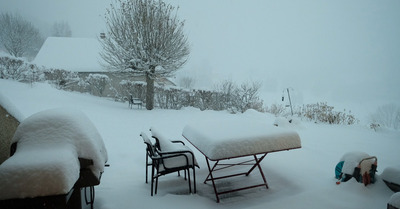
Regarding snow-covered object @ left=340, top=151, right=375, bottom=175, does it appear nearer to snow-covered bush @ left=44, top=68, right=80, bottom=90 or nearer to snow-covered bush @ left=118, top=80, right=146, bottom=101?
snow-covered bush @ left=118, top=80, right=146, bottom=101

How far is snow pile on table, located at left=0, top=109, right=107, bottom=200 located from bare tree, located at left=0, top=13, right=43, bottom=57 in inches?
1086

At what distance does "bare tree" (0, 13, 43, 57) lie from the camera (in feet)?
73.5

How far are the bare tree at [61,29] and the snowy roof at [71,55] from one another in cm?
2864

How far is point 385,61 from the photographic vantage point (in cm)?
3212

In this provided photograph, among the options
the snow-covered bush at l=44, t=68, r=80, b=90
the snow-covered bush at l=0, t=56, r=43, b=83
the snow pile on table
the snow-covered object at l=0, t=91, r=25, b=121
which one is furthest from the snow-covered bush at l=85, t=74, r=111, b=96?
the snow pile on table

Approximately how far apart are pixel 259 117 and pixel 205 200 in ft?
21.4

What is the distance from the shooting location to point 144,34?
978 cm

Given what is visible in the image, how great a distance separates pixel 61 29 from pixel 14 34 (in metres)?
24.4

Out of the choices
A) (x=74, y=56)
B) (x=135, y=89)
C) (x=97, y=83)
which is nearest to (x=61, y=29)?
(x=74, y=56)

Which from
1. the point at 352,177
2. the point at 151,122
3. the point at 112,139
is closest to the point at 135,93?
the point at 151,122

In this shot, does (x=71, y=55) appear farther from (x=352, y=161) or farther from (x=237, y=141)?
(x=352, y=161)

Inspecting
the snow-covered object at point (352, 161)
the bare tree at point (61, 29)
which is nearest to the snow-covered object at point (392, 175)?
the snow-covered object at point (352, 161)

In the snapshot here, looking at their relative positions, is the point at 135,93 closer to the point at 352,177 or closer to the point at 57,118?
the point at 57,118

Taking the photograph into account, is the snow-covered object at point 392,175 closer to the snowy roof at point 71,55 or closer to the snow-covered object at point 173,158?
the snow-covered object at point 173,158
